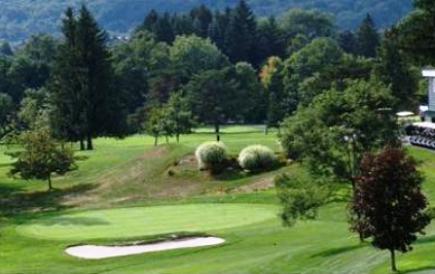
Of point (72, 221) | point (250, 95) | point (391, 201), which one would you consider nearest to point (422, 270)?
point (391, 201)

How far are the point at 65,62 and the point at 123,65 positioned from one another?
5501 cm

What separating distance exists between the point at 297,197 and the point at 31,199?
2919cm

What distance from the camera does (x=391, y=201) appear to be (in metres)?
23.9

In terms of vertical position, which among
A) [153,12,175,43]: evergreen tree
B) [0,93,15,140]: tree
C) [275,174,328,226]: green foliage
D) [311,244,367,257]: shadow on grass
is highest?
[153,12,175,43]: evergreen tree

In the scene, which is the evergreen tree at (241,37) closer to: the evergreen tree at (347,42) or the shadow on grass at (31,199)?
the evergreen tree at (347,42)

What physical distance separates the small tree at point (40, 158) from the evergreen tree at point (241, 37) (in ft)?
358

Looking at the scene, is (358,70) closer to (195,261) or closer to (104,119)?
(104,119)

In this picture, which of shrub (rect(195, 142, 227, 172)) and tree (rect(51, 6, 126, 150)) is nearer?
shrub (rect(195, 142, 227, 172))

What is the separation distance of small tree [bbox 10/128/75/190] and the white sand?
23.5m

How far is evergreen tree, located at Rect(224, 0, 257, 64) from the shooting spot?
169500 millimetres

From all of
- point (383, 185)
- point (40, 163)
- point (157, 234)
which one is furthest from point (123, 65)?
point (383, 185)

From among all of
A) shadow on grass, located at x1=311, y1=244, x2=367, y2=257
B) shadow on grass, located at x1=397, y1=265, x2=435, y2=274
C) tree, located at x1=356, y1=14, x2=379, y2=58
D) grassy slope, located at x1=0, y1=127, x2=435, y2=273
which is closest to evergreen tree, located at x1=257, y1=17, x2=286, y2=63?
tree, located at x1=356, y1=14, x2=379, y2=58

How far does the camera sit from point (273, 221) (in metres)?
39.8

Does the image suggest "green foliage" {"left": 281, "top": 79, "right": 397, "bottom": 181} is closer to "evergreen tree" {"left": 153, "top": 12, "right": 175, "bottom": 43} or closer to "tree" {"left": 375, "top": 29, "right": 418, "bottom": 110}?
"tree" {"left": 375, "top": 29, "right": 418, "bottom": 110}
